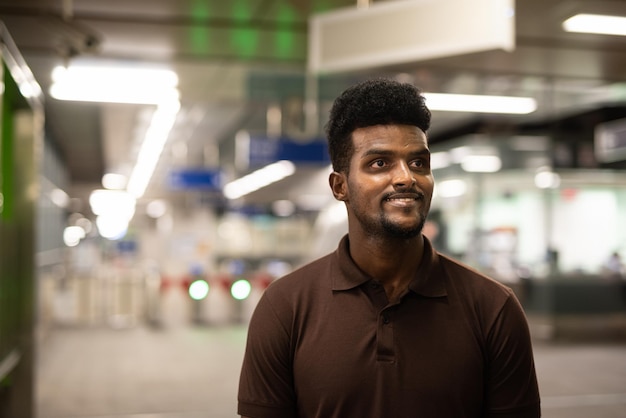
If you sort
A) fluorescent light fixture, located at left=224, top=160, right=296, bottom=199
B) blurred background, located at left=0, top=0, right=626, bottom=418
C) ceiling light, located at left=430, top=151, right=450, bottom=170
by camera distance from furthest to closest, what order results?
fluorescent light fixture, located at left=224, top=160, right=296, bottom=199 → ceiling light, located at left=430, top=151, right=450, bottom=170 → blurred background, located at left=0, top=0, right=626, bottom=418

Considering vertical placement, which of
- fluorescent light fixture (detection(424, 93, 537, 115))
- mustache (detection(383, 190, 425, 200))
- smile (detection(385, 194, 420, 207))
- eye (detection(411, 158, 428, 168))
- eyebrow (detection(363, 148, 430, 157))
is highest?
fluorescent light fixture (detection(424, 93, 537, 115))

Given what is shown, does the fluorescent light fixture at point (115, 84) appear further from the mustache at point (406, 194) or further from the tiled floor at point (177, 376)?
the mustache at point (406, 194)

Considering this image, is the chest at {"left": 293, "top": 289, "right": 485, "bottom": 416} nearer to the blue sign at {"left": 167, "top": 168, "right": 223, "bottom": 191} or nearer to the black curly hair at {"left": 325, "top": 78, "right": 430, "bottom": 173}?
the black curly hair at {"left": 325, "top": 78, "right": 430, "bottom": 173}

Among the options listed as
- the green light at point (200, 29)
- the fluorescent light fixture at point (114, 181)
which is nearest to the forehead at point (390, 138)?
the green light at point (200, 29)

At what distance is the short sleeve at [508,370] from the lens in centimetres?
176

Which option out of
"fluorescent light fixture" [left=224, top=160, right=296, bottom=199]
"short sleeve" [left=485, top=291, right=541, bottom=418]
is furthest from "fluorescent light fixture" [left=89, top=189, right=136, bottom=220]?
"short sleeve" [left=485, top=291, right=541, bottom=418]

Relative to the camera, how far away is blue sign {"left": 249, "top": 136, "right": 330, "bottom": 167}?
13.4 metres

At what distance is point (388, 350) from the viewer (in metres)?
1.72

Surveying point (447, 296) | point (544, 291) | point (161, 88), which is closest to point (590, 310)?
point (544, 291)

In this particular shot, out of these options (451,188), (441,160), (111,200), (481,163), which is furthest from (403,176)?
(111,200)

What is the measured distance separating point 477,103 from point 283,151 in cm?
338

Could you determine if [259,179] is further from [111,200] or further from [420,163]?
[420,163]

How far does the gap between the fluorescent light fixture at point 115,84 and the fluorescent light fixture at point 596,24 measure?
467 centimetres

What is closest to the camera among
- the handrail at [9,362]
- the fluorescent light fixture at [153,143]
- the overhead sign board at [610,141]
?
the handrail at [9,362]
